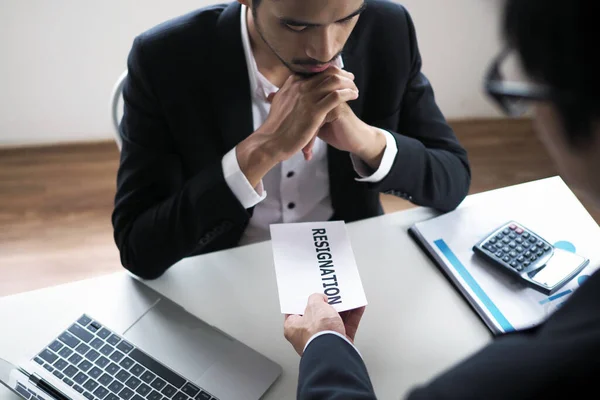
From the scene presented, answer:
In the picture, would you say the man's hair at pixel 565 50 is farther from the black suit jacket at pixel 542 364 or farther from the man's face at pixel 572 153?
the black suit jacket at pixel 542 364

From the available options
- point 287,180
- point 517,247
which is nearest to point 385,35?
point 287,180

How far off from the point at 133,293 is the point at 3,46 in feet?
4.82

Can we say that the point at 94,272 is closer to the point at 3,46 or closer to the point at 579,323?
the point at 3,46

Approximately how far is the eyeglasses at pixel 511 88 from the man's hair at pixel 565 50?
0.05ft

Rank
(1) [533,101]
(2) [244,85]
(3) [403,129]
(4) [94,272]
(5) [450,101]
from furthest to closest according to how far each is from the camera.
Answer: (5) [450,101] < (4) [94,272] < (3) [403,129] < (2) [244,85] < (1) [533,101]

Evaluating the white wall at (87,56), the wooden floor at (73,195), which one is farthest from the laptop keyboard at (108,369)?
the white wall at (87,56)

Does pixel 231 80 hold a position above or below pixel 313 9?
below

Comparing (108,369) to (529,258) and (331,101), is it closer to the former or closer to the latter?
(331,101)

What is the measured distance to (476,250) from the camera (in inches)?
44.1

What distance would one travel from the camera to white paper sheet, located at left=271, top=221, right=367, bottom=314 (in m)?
0.98

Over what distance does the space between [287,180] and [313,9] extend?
45 centimetres

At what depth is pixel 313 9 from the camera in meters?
0.94

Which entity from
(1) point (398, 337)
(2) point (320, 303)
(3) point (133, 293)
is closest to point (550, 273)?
(1) point (398, 337)

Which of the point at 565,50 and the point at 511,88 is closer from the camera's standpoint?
the point at 565,50
